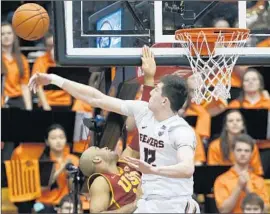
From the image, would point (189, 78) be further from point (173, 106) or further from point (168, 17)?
point (173, 106)

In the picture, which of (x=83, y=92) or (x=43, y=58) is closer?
(x=83, y=92)

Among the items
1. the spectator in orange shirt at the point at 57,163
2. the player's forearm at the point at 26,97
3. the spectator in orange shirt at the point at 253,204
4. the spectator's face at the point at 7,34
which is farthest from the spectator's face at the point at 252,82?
the spectator's face at the point at 7,34

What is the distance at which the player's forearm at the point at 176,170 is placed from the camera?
568 cm

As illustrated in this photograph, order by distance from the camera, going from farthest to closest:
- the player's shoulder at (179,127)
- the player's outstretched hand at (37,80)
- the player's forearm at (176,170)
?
the player's outstretched hand at (37,80) < the player's shoulder at (179,127) < the player's forearm at (176,170)

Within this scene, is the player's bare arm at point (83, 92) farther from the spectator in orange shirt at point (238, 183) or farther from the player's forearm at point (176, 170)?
the spectator in orange shirt at point (238, 183)

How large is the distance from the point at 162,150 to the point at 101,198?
778mm

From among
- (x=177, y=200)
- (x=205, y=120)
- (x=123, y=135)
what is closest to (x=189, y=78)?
(x=123, y=135)

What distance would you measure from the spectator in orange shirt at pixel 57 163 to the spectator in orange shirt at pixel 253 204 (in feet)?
5.24

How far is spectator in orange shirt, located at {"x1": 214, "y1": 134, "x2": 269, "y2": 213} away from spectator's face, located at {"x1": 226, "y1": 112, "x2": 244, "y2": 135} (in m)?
0.17

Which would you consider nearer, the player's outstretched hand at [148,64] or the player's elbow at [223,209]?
the player's outstretched hand at [148,64]

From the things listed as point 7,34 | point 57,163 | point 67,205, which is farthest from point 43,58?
point 67,205

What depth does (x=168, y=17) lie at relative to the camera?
23.7ft

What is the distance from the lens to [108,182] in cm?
682

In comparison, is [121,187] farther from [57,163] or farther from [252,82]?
[252,82]
